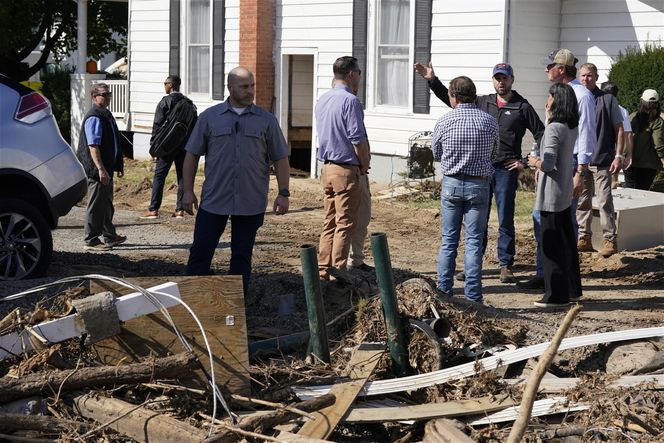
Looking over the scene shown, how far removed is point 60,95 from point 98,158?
51.5 ft

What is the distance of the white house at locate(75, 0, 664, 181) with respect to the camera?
50.4ft

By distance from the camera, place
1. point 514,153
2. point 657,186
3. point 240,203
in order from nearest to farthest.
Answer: point 240,203
point 514,153
point 657,186

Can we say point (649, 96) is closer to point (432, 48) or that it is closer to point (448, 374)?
point (432, 48)

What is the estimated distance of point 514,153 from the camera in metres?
10.1

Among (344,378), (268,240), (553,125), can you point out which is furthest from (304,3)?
(344,378)

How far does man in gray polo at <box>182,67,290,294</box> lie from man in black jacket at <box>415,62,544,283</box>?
263cm

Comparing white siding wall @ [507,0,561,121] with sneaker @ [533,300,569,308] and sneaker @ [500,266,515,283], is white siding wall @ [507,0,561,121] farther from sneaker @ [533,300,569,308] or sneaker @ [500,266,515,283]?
sneaker @ [533,300,569,308]

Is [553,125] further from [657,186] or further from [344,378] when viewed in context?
[657,186]

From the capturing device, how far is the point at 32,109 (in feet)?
30.3

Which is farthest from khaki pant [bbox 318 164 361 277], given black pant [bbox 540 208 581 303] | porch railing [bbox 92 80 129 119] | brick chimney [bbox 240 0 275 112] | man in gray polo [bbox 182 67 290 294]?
porch railing [bbox 92 80 129 119]

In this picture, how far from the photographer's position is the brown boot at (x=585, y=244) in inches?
462

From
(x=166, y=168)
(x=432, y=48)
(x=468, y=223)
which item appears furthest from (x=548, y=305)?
(x=432, y=48)

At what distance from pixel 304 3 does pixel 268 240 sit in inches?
277

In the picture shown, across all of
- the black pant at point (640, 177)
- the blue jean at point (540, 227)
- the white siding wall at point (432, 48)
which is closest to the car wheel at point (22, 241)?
the blue jean at point (540, 227)
